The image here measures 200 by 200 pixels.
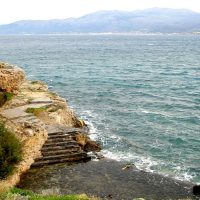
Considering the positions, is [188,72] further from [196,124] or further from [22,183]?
[22,183]

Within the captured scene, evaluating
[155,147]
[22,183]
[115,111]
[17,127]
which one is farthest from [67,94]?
[22,183]

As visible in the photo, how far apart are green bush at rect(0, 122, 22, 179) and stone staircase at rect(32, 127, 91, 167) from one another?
3.97m

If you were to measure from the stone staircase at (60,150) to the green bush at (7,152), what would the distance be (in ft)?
13.0

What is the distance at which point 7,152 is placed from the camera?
78.4ft

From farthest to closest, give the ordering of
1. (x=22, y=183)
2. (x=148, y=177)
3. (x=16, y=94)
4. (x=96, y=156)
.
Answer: (x=16, y=94)
(x=96, y=156)
(x=148, y=177)
(x=22, y=183)

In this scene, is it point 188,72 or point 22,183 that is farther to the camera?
point 188,72

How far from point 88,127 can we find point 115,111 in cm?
767

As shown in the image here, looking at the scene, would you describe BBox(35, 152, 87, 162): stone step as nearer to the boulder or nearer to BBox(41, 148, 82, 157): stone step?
BBox(41, 148, 82, 157): stone step

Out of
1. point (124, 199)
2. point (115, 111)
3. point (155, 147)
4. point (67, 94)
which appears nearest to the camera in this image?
point (124, 199)

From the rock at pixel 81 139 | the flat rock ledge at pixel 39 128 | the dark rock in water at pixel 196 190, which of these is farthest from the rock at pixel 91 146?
the dark rock in water at pixel 196 190

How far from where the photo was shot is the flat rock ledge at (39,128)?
2852 centimetres

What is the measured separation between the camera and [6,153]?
2384 cm

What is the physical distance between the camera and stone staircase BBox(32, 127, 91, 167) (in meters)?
28.8

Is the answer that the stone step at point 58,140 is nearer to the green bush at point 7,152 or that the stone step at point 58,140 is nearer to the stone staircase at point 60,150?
the stone staircase at point 60,150
